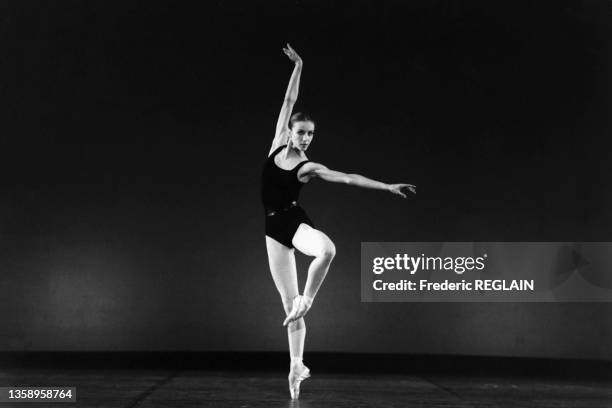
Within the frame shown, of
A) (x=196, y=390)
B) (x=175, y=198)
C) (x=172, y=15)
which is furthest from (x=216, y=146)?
(x=196, y=390)

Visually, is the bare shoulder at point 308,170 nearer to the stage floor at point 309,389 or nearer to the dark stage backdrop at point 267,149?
the stage floor at point 309,389

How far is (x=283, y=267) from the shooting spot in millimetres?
4328

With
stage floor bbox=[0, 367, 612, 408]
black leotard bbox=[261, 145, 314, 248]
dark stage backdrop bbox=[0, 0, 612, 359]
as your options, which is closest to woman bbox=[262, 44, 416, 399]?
black leotard bbox=[261, 145, 314, 248]

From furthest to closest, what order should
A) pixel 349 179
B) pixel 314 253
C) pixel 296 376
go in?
pixel 296 376
pixel 314 253
pixel 349 179

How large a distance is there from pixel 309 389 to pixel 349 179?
74.0 inches

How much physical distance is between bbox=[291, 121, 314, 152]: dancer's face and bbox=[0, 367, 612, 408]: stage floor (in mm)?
1488

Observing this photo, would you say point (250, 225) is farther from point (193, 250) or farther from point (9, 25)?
point (9, 25)

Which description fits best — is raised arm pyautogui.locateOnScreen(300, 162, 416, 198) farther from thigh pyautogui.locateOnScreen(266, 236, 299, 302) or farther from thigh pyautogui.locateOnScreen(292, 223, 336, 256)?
thigh pyautogui.locateOnScreen(266, 236, 299, 302)

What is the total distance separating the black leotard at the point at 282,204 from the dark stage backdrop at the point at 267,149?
2.38 m

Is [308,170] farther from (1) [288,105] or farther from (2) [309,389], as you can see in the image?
(2) [309,389]

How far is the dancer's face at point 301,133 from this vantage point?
162 inches

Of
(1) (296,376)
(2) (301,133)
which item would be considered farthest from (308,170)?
(1) (296,376)

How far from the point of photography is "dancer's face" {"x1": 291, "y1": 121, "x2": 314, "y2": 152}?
13.5ft

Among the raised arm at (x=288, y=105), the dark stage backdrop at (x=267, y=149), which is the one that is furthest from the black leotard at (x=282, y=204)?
the dark stage backdrop at (x=267, y=149)
